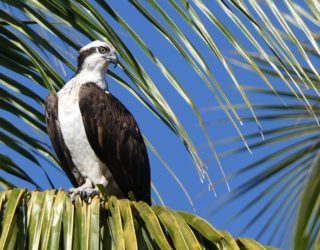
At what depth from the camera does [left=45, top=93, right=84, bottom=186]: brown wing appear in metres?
5.54

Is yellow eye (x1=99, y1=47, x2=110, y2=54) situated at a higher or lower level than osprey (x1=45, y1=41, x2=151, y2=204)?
higher

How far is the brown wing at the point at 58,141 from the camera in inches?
218

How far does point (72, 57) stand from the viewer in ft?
14.3

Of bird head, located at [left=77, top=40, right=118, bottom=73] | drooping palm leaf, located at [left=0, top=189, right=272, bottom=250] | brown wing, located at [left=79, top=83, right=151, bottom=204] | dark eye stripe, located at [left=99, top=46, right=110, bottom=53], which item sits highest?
dark eye stripe, located at [left=99, top=46, right=110, bottom=53]

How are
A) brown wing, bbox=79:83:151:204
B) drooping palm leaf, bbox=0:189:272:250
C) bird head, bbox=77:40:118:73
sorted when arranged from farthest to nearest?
bird head, bbox=77:40:118:73 < brown wing, bbox=79:83:151:204 < drooping palm leaf, bbox=0:189:272:250

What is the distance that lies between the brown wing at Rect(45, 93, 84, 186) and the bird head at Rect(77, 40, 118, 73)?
1.88 feet

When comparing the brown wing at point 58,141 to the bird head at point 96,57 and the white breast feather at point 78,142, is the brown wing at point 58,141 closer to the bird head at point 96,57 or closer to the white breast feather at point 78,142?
the white breast feather at point 78,142

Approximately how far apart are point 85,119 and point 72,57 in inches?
47.6

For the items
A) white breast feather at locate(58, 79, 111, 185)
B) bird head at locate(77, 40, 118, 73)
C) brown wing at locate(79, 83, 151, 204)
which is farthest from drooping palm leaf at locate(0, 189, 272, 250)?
bird head at locate(77, 40, 118, 73)

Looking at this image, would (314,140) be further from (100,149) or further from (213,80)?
→ (213,80)

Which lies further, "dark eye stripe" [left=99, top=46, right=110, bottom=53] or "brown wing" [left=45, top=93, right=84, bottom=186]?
"dark eye stripe" [left=99, top=46, right=110, bottom=53]

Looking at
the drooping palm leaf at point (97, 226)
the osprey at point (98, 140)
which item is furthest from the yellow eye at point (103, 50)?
the drooping palm leaf at point (97, 226)

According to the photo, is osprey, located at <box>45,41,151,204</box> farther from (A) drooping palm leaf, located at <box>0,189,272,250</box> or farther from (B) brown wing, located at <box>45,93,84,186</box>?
(A) drooping palm leaf, located at <box>0,189,272,250</box>

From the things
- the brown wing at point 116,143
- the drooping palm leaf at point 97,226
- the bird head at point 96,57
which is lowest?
the drooping palm leaf at point 97,226
